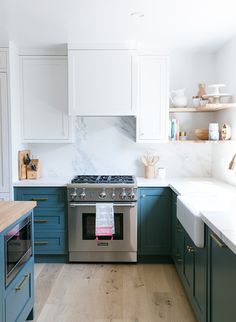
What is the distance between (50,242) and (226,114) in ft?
7.87

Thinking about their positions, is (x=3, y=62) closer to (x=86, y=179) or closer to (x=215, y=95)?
(x=86, y=179)

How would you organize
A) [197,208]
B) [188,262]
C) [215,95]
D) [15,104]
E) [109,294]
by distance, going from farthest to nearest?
[15,104] → [215,95] → [109,294] → [188,262] → [197,208]

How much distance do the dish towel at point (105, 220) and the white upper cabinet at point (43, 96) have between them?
3.39 ft

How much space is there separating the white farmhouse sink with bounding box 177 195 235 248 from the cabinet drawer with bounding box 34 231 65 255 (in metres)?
1.51

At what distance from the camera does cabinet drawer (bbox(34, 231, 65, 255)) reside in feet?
12.0

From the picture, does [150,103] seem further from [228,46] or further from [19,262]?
[19,262]

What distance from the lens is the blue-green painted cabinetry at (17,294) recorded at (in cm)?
190

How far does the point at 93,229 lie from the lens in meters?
3.66

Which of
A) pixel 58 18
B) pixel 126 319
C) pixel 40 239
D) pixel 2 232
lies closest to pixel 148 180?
pixel 40 239

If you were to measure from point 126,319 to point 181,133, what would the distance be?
2.21m

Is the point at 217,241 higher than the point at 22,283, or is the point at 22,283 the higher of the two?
the point at 217,241

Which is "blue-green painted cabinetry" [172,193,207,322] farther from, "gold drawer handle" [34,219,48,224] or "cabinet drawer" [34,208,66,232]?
"gold drawer handle" [34,219,48,224]

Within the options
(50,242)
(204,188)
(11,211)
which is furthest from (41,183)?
(204,188)

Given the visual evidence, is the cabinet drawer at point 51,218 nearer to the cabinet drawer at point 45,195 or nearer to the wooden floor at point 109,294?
the cabinet drawer at point 45,195
